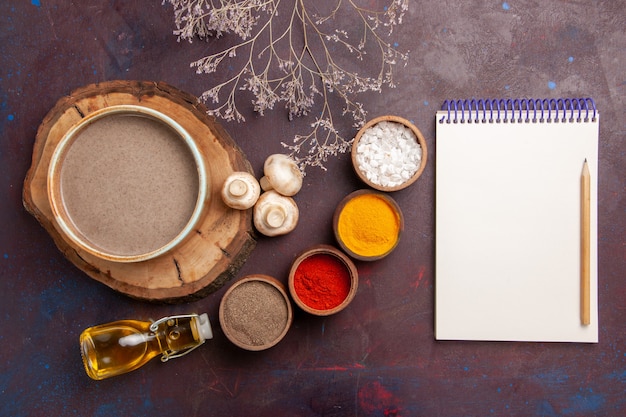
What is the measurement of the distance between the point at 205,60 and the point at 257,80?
187mm

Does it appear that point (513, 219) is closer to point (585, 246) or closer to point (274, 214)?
point (585, 246)

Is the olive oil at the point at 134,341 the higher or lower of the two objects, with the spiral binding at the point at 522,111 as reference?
lower

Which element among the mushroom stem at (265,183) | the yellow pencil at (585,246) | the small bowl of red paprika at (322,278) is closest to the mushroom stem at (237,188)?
the mushroom stem at (265,183)

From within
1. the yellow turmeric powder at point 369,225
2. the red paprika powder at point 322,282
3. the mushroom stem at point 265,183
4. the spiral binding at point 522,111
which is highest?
the spiral binding at point 522,111

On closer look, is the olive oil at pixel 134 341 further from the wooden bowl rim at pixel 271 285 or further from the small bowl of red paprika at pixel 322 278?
the small bowl of red paprika at pixel 322 278

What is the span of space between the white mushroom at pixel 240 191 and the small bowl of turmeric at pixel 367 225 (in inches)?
9.0

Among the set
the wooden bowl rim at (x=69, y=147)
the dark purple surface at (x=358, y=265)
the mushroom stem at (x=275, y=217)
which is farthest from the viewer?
the dark purple surface at (x=358, y=265)

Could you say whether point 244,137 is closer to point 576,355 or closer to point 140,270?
point 140,270

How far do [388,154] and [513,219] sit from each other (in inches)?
16.4

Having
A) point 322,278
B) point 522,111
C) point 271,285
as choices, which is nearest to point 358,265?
point 322,278

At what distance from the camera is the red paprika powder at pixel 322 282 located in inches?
54.4

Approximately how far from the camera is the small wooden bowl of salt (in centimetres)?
137

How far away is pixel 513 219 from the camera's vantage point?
4.79ft

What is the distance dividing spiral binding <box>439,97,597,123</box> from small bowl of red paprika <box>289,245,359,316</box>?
1.61 ft
